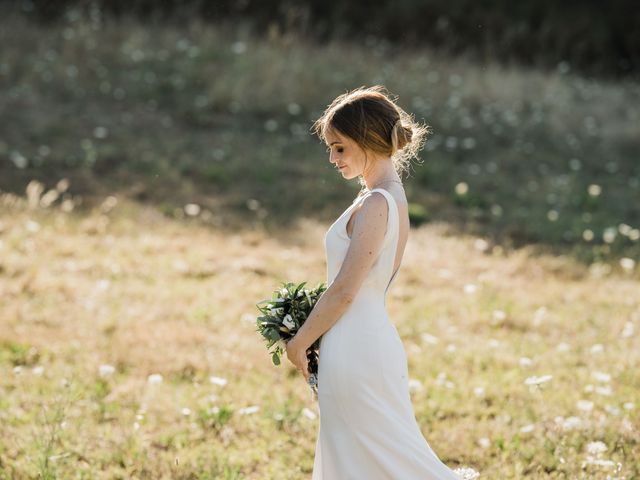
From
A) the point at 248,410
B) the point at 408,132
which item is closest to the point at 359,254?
the point at 408,132

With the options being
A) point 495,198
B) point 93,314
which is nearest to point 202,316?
point 93,314

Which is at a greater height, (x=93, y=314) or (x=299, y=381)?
(x=93, y=314)

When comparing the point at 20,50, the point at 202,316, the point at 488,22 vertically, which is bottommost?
the point at 202,316

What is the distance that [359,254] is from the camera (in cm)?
→ 286

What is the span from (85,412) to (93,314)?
5.80 ft

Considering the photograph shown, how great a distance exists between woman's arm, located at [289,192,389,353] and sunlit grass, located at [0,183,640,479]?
4.14 feet

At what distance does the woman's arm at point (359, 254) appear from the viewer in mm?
2852

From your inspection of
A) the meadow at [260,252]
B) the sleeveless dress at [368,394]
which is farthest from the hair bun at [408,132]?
the meadow at [260,252]

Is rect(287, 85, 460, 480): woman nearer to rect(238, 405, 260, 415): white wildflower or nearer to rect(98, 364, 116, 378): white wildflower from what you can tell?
rect(238, 405, 260, 415): white wildflower

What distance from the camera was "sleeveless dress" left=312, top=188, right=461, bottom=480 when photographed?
292 centimetres

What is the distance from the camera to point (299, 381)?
5.23 meters

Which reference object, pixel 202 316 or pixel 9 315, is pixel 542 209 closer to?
pixel 202 316

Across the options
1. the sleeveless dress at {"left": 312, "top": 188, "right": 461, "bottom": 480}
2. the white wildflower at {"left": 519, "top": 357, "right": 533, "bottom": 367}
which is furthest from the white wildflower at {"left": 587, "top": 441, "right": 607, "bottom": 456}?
the sleeveless dress at {"left": 312, "top": 188, "right": 461, "bottom": 480}

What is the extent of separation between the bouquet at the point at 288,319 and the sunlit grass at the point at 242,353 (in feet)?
3.18
